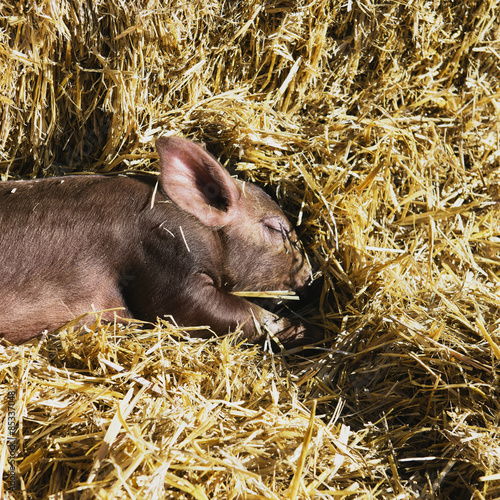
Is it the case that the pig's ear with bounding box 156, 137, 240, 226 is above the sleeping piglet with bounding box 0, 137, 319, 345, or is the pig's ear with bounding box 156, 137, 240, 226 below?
above

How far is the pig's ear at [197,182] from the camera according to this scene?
3594 millimetres

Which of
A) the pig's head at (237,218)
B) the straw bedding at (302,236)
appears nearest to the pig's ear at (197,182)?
the pig's head at (237,218)

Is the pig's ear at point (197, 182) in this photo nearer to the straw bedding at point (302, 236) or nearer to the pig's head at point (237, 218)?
the pig's head at point (237, 218)

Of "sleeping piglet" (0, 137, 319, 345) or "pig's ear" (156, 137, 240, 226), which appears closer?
"sleeping piglet" (0, 137, 319, 345)

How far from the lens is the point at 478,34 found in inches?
173

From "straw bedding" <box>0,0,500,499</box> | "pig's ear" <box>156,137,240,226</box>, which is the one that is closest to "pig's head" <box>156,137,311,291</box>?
"pig's ear" <box>156,137,240,226</box>

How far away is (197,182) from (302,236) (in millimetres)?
→ 961

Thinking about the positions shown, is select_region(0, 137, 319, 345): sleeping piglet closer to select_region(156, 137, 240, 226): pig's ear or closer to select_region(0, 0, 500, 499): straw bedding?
select_region(156, 137, 240, 226): pig's ear

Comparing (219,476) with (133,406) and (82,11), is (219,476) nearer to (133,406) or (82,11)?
(133,406)

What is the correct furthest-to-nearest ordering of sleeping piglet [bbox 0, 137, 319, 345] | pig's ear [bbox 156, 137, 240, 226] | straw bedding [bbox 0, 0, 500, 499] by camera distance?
pig's ear [bbox 156, 137, 240, 226]
sleeping piglet [bbox 0, 137, 319, 345]
straw bedding [bbox 0, 0, 500, 499]

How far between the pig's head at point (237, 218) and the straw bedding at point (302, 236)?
22 centimetres

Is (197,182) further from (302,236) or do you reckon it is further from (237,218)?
(302,236)

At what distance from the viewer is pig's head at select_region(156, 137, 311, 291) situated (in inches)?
143

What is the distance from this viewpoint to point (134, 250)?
11.9ft
